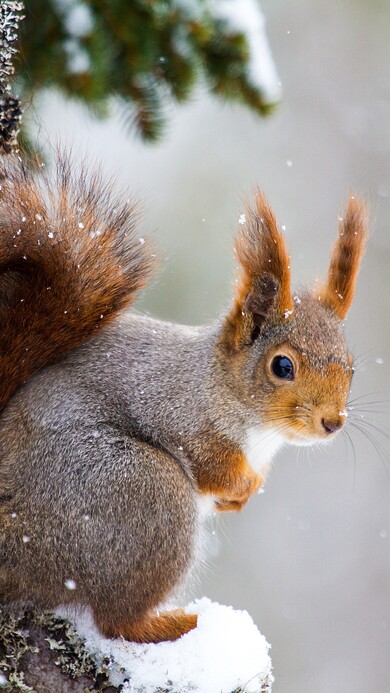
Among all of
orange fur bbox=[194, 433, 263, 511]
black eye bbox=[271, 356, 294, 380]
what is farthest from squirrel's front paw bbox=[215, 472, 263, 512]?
black eye bbox=[271, 356, 294, 380]

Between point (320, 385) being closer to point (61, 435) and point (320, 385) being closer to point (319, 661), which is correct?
point (61, 435)

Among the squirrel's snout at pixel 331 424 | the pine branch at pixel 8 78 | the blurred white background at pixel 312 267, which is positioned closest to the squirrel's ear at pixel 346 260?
the squirrel's snout at pixel 331 424

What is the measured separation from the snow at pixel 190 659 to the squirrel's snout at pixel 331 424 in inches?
17.1

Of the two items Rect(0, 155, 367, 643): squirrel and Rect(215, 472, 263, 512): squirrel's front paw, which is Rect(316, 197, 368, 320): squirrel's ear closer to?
Rect(0, 155, 367, 643): squirrel

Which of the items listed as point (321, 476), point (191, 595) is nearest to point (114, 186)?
point (191, 595)

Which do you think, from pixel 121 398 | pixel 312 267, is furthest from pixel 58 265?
pixel 312 267

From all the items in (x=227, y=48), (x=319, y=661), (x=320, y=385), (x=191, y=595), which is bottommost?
(x=319, y=661)

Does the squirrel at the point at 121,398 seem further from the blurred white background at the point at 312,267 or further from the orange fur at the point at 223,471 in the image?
the blurred white background at the point at 312,267

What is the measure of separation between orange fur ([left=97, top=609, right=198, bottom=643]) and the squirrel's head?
0.45m

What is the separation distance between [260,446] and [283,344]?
24 centimetres

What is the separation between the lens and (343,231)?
1.76m

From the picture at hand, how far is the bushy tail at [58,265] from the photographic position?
1.43 m

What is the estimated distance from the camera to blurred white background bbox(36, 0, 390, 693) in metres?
4.19

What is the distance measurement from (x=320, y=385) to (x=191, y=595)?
57 centimetres
